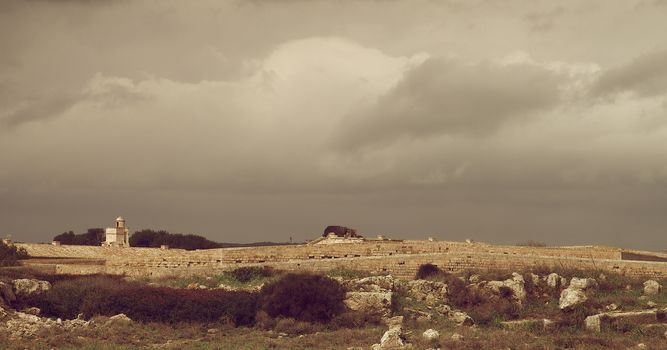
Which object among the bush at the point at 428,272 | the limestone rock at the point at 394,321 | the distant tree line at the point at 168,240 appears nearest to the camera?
the limestone rock at the point at 394,321

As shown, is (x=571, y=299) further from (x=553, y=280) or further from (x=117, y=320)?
(x=117, y=320)

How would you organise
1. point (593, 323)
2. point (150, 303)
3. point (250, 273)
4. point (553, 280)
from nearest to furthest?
point (593, 323) → point (150, 303) → point (553, 280) → point (250, 273)

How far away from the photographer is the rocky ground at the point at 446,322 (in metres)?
23.6

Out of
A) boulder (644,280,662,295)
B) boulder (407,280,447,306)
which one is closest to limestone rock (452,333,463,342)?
boulder (407,280,447,306)

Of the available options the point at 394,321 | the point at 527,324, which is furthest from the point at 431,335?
the point at 527,324

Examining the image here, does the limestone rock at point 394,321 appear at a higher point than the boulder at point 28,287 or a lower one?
lower

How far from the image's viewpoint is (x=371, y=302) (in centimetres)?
2925

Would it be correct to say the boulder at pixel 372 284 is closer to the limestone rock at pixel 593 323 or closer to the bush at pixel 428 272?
the bush at pixel 428 272

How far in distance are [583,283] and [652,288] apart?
3.06 m

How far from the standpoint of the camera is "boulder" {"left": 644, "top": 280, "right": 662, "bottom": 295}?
32344 mm

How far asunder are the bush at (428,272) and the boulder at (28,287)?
1700 centimetres

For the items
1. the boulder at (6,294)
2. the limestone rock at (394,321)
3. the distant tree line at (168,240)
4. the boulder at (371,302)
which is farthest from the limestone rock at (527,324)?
the distant tree line at (168,240)

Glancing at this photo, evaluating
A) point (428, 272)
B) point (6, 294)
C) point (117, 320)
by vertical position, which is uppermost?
point (428, 272)

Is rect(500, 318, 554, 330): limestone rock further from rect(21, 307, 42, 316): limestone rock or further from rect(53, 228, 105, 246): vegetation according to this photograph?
rect(53, 228, 105, 246): vegetation
